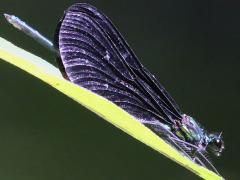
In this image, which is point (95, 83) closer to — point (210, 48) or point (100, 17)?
point (100, 17)

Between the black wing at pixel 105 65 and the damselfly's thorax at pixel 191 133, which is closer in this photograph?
the black wing at pixel 105 65

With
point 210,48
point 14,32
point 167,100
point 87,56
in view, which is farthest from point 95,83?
point 210,48

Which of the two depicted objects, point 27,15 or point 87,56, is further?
point 27,15

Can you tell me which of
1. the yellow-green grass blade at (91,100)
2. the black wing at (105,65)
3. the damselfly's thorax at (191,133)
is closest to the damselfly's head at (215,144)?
the damselfly's thorax at (191,133)

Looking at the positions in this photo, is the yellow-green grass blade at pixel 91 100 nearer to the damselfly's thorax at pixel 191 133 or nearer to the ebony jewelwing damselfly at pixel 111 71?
the ebony jewelwing damselfly at pixel 111 71

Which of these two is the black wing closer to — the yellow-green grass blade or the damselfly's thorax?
the damselfly's thorax

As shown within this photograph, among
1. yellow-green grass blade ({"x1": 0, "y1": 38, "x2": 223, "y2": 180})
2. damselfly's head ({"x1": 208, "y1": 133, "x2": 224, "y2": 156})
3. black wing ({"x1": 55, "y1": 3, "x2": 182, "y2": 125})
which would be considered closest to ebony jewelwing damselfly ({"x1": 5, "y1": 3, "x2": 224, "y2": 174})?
black wing ({"x1": 55, "y1": 3, "x2": 182, "y2": 125})

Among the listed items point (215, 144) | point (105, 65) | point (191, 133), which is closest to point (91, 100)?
point (105, 65)
